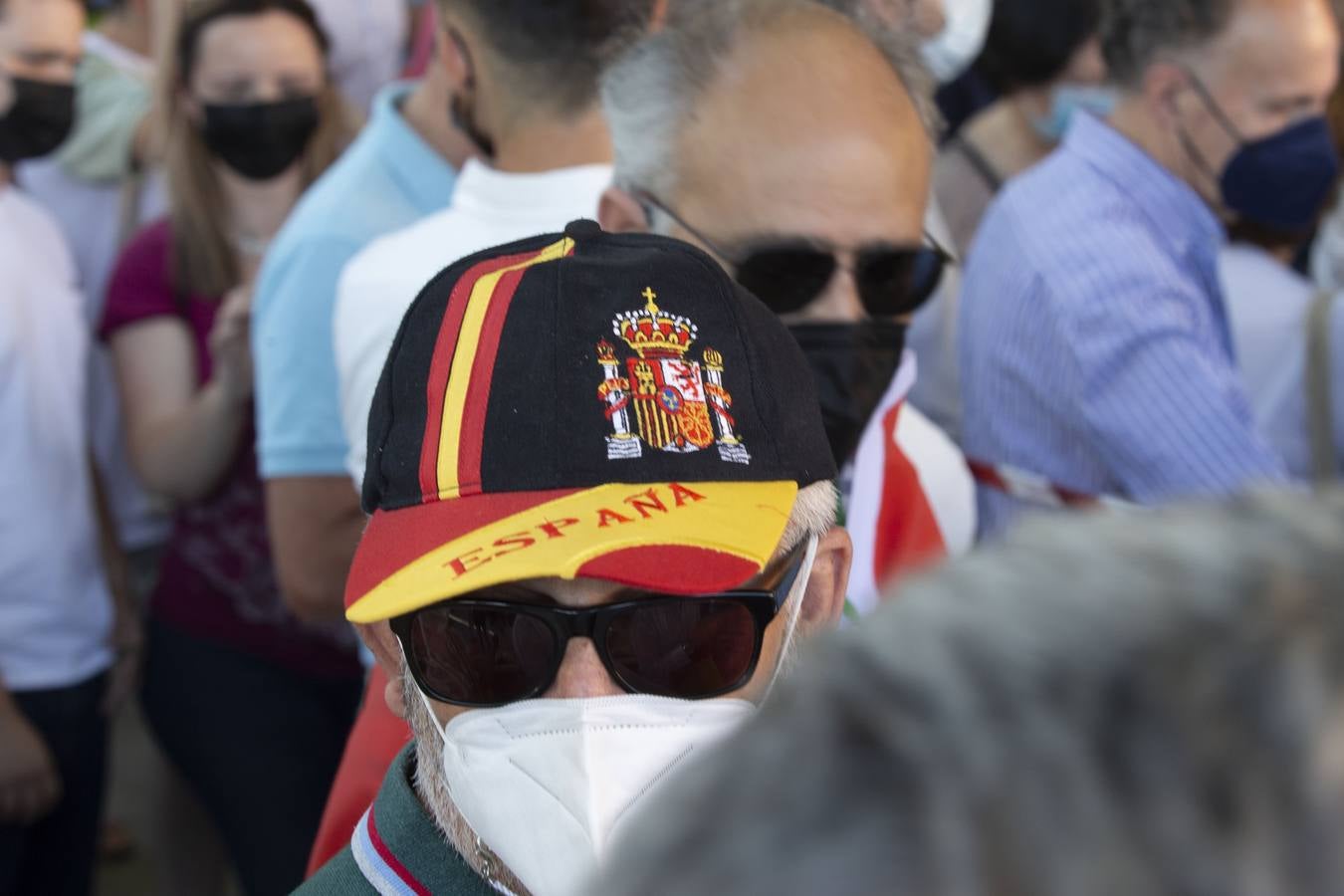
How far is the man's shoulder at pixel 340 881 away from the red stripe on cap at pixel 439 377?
385 mm

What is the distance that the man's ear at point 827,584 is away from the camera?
5.35 ft

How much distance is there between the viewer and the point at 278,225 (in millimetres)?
3572

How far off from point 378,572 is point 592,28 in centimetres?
126

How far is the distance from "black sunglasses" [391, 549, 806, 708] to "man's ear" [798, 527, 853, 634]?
18cm

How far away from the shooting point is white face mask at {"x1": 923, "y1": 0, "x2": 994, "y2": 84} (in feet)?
11.3

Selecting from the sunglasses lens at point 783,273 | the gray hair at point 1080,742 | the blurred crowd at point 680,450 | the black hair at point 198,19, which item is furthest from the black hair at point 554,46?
the gray hair at point 1080,742

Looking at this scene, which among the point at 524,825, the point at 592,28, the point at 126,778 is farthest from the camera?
the point at 126,778

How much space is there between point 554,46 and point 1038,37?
6.36ft

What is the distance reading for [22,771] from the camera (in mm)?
2906

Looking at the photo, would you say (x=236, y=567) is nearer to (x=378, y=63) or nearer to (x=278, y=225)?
(x=278, y=225)

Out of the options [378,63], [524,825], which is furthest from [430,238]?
[378,63]

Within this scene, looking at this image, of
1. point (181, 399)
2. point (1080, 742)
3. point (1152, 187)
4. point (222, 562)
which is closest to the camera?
point (1080, 742)

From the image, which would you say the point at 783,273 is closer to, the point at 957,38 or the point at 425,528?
the point at 425,528

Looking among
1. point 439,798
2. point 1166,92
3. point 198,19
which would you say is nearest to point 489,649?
point 439,798
